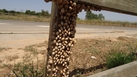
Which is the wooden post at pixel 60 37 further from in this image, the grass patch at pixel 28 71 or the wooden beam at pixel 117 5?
the grass patch at pixel 28 71

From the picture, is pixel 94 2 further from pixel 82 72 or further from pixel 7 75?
pixel 7 75

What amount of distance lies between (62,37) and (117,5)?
80 cm

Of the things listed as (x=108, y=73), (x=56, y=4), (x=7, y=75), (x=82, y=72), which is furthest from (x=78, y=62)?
(x=56, y=4)

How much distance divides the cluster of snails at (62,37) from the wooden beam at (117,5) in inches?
4.2

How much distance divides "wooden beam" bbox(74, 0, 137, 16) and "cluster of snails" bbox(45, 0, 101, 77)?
106 mm

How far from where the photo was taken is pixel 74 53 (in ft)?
16.3

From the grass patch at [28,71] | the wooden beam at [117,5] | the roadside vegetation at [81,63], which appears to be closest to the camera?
the wooden beam at [117,5]

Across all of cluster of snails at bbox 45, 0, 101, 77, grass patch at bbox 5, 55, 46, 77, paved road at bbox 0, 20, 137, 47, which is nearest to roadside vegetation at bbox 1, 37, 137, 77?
grass patch at bbox 5, 55, 46, 77

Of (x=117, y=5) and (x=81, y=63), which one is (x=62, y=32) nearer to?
(x=117, y=5)

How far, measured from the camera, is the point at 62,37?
175 centimetres

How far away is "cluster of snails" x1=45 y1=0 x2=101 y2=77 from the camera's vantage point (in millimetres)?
1694

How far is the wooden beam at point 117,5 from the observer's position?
1908 millimetres

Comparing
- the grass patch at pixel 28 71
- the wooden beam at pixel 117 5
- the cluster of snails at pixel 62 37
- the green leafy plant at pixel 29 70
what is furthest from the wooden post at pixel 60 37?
the green leafy plant at pixel 29 70

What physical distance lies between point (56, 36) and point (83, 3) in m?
0.38
